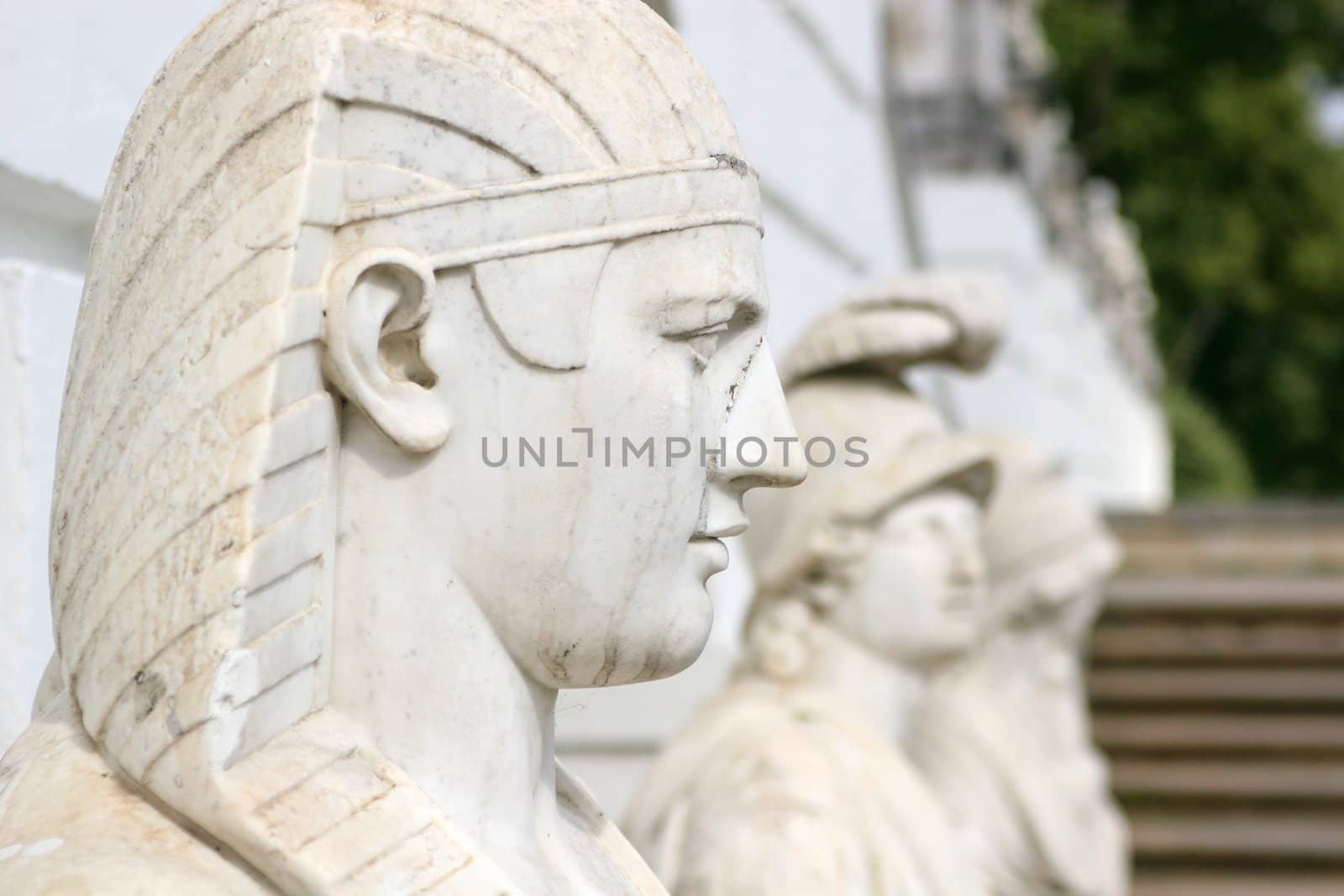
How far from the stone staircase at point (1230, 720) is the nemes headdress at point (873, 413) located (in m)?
3.59

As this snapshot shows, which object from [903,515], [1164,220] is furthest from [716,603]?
[1164,220]

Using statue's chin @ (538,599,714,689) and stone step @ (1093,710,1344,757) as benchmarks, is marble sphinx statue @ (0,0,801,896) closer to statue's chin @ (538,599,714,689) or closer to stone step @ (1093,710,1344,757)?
statue's chin @ (538,599,714,689)

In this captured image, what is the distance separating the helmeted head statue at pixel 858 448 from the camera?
3635 mm

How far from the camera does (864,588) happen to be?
3668mm

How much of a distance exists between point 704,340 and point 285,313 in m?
0.39

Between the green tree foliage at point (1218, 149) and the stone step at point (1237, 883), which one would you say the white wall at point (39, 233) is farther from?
the green tree foliage at point (1218, 149)

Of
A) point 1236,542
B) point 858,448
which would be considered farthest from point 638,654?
point 1236,542

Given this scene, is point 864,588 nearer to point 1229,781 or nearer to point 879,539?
point 879,539

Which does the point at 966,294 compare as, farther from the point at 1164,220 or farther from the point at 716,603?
the point at 1164,220

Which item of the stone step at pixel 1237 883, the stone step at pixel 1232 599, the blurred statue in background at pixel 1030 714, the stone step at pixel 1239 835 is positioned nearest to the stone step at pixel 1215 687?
the stone step at pixel 1232 599

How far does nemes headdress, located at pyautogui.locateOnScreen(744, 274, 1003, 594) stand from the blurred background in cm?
40

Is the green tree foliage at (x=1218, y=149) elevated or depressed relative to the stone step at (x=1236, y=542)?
elevated

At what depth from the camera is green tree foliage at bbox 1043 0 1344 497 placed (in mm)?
23406

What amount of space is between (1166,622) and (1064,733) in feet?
7.47
